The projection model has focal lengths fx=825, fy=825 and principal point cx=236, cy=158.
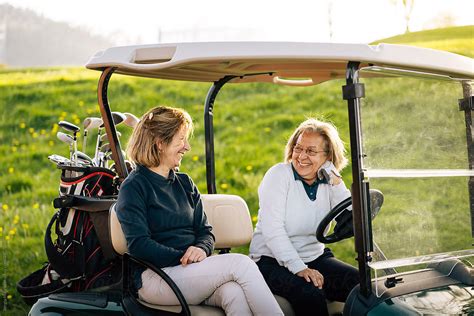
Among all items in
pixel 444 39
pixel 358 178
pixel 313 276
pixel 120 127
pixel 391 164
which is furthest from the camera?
pixel 444 39

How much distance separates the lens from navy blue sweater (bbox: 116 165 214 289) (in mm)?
3201

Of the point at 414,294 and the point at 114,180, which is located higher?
the point at 114,180

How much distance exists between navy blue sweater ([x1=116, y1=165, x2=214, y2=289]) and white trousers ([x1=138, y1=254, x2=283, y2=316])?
0.07m

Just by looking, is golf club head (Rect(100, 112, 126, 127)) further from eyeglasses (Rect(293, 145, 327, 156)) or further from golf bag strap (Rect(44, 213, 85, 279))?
eyeglasses (Rect(293, 145, 327, 156))

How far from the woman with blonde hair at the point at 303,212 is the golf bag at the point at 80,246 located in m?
0.67

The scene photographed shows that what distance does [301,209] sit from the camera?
12.2 feet

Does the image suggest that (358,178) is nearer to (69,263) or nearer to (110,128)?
(110,128)

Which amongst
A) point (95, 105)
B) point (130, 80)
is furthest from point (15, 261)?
point (130, 80)

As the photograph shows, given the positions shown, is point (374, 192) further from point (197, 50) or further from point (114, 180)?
point (114, 180)

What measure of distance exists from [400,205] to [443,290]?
1.21 ft

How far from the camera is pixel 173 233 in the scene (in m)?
3.37

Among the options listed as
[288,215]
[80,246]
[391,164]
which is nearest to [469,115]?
[391,164]

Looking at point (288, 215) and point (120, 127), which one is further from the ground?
point (120, 127)

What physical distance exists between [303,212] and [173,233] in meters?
0.67
